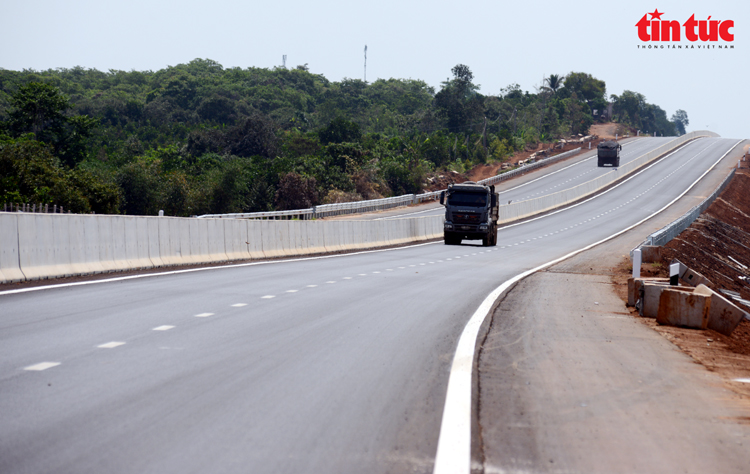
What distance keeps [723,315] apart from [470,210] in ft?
76.6

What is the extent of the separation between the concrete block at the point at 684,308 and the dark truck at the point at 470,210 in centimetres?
2250

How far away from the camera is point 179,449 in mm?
4891

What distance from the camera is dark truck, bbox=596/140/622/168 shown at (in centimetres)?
9212

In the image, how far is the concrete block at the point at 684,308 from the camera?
12.2m

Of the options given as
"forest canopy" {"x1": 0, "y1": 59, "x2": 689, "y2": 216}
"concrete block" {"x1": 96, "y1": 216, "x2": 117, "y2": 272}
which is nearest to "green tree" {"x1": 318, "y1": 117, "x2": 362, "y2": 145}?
"forest canopy" {"x1": 0, "y1": 59, "x2": 689, "y2": 216}

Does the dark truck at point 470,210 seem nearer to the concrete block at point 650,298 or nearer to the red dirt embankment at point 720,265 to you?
the red dirt embankment at point 720,265

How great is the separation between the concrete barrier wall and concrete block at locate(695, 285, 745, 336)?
12.1m

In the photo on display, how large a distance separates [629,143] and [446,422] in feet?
441

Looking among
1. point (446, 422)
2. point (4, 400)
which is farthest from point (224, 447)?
point (4, 400)

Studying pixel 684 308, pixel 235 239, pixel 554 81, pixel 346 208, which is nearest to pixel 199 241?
pixel 235 239

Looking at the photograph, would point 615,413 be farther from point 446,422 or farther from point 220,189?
point 220,189

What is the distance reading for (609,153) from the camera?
92500 millimetres

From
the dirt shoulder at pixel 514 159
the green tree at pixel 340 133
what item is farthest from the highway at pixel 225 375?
the green tree at pixel 340 133

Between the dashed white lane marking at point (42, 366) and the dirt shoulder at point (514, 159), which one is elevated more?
the dirt shoulder at point (514, 159)
